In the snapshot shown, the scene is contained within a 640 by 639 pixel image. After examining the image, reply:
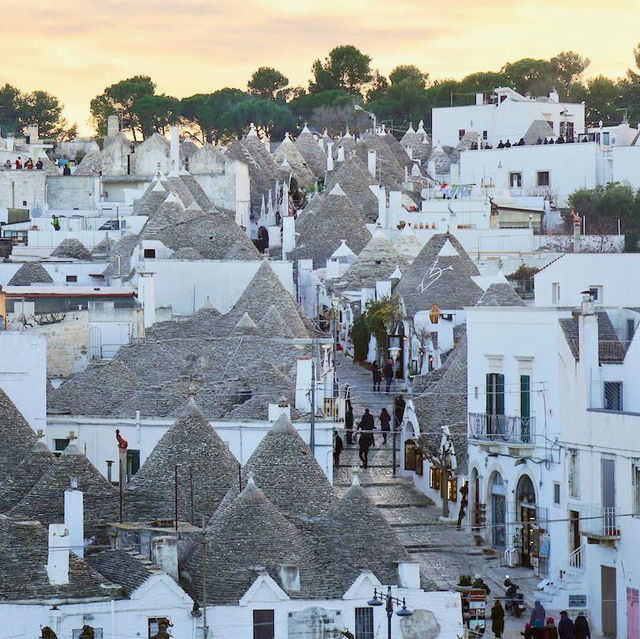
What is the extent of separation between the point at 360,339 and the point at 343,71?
97.4 meters

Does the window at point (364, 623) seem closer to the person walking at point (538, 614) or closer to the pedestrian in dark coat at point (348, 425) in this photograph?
the person walking at point (538, 614)

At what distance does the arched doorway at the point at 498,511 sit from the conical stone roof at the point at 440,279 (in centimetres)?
2318

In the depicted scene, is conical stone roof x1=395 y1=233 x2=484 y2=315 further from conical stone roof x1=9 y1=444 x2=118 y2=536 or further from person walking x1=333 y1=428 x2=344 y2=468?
conical stone roof x1=9 y1=444 x2=118 y2=536

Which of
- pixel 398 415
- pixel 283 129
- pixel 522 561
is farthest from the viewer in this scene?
pixel 283 129

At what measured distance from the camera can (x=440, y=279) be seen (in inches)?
3410

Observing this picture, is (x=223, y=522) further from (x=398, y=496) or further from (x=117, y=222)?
(x=117, y=222)

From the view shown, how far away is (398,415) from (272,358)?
4.12 meters

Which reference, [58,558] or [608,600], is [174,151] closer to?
[608,600]

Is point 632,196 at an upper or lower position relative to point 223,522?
upper

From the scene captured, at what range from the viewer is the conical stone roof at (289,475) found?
5244cm

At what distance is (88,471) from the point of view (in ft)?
175

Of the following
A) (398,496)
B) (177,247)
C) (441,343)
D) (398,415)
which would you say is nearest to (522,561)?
(398,496)

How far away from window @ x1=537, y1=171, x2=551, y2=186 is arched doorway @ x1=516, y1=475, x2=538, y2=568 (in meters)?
56.2

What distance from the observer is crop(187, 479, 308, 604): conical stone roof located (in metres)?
48.2
